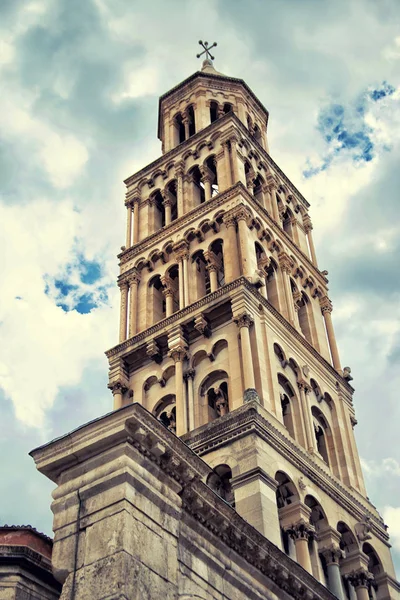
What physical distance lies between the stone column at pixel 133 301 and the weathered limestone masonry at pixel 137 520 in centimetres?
2341

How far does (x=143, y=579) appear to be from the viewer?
53.1 ft

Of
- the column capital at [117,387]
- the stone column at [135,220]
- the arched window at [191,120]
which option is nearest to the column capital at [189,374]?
the column capital at [117,387]

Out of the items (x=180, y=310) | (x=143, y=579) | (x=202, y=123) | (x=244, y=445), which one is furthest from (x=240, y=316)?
(x=143, y=579)

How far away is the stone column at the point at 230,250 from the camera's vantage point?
132 feet

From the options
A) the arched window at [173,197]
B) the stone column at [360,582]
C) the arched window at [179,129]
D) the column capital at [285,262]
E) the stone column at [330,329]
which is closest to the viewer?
the stone column at [360,582]

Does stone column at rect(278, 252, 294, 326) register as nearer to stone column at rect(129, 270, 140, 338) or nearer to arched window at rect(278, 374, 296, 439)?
arched window at rect(278, 374, 296, 439)

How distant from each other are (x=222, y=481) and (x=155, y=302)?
42.4 ft

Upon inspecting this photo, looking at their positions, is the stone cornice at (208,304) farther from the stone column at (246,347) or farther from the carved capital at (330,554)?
the carved capital at (330,554)

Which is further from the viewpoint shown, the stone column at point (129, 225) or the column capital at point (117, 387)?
the stone column at point (129, 225)

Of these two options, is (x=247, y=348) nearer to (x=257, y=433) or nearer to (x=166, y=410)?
(x=257, y=433)

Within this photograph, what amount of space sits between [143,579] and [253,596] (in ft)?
16.3

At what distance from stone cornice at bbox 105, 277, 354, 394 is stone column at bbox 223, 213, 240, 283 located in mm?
1085

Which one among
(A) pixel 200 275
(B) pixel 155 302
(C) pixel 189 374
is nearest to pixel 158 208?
(B) pixel 155 302

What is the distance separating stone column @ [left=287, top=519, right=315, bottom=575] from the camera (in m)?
31.9
